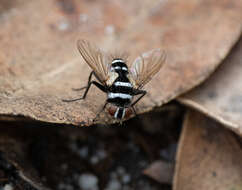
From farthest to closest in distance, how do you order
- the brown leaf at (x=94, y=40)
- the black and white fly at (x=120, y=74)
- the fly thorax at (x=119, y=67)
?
the fly thorax at (x=119, y=67)
the black and white fly at (x=120, y=74)
the brown leaf at (x=94, y=40)

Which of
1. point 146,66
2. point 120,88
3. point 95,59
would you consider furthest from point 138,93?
point 95,59

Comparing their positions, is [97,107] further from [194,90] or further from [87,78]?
[194,90]

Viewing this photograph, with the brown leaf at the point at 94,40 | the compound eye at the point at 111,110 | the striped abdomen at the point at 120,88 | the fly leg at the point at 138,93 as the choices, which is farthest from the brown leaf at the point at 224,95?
the compound eye at the point at 111,110

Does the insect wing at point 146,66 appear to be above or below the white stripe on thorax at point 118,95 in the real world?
above

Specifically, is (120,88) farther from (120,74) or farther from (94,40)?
(94,40)

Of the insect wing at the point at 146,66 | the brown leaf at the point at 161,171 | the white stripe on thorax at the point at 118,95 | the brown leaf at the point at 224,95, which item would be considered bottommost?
the brown leaf at the point at 161,171

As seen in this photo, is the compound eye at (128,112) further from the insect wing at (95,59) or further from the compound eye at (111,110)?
the insect wing at (95,59)

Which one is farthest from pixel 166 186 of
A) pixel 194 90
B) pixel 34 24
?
pixel 34 24
